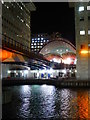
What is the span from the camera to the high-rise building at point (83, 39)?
76.2 m

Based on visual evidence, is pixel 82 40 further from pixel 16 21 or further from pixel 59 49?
pixel 59 49

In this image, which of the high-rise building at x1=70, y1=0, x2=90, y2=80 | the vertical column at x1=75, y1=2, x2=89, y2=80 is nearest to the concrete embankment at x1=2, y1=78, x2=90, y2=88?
the vertical column at x1=75, y1=2, x2=89, y2=80

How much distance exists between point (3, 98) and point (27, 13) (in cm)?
16539

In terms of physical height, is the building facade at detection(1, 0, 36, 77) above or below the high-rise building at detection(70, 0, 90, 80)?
above

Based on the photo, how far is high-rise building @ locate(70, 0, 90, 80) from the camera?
250ft

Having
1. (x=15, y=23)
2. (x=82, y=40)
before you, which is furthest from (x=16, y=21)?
(x=82, y=40)

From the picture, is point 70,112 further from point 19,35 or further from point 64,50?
point 64,50

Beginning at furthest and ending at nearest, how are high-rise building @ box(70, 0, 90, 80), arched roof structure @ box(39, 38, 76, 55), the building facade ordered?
arched roof structure @ box(39, 38, 76, 55) < the building facade < high-rise building @ box(70, 0, 90, 80)

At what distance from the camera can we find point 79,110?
2797 cm

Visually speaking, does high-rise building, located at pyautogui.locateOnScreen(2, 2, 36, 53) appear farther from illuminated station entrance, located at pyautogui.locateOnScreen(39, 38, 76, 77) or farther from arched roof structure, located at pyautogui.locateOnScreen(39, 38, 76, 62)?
illuminated station entrance, located at pyautogui.locateOnScreen(39, 38, 76, 77)

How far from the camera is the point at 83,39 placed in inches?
3007

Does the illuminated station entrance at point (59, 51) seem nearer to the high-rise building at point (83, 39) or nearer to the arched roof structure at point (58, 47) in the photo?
the arched roof structure at point (58, 47)

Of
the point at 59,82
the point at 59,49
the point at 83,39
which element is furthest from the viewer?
the point at 59,49

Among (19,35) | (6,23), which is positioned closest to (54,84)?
(6,23)
